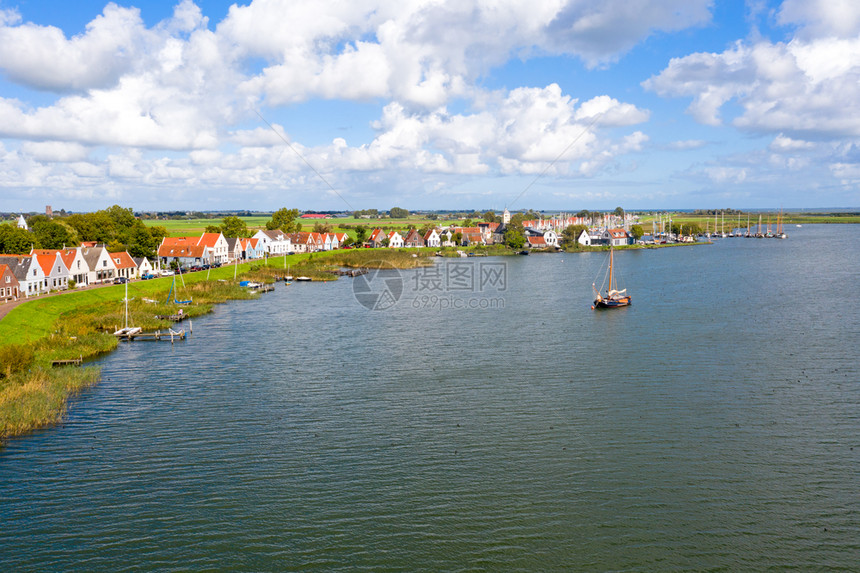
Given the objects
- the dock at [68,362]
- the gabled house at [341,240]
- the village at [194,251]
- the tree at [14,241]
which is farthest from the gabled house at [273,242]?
the dock at [68,362]

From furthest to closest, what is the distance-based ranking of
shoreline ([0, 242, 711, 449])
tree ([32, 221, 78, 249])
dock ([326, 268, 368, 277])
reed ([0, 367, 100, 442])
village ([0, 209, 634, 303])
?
dock ([326, 268, 368, 277])
tree ([32, 221, 78, 249])
village ([0, 209, 634, 303])
shoreline ([0, 242, 711, 449])
reed ([0, 367, 100, 442])

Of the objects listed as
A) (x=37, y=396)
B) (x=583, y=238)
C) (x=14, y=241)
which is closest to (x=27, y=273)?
(x=14, y=241)

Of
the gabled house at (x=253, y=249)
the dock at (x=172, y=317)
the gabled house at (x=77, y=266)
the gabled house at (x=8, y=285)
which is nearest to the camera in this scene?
the gabled house at (x=8, y=285)

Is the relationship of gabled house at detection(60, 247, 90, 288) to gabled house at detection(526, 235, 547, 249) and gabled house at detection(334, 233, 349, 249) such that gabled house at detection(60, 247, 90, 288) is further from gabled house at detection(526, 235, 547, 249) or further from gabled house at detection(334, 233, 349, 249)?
gabled house at detection(526, 235, 547, 249)

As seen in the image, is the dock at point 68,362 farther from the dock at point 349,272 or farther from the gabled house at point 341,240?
the gabled house at point 341,240

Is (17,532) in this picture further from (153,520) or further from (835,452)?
(835,452)

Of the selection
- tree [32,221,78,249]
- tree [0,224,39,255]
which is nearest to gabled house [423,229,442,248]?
tree [32,221,78,249]

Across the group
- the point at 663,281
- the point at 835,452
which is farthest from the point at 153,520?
the point at 663,281
